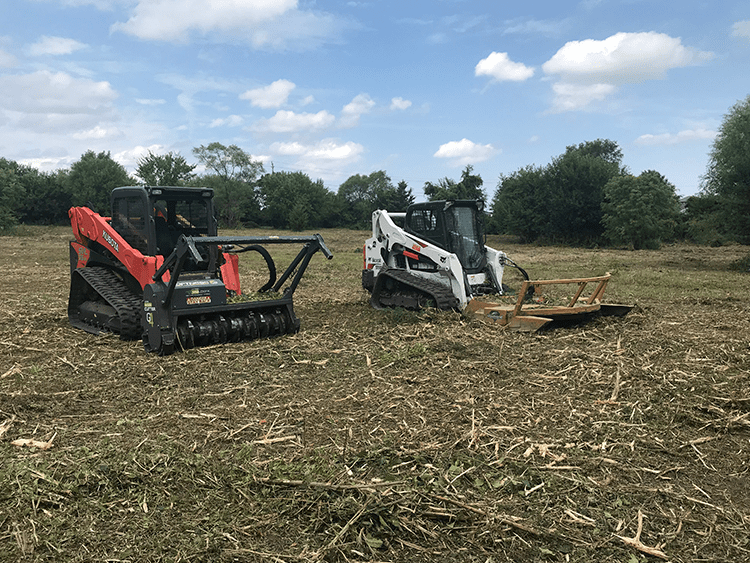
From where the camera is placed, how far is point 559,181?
36.8m

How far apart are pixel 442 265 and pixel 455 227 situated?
0.91 meters

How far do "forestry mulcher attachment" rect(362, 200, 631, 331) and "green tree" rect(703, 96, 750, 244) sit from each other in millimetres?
14350

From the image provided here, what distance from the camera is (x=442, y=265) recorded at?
33.2 feet

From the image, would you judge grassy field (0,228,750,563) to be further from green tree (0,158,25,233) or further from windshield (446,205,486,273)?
green tree (0,158,25,233)

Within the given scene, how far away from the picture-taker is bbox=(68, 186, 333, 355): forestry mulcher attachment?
7.55 m

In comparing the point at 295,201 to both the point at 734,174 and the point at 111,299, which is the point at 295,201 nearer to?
the point at 734,174

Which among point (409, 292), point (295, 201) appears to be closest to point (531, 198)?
point (295, 201)

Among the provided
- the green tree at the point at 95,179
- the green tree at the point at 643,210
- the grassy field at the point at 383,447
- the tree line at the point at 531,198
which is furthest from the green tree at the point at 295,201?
the grassy field at the point at 383,447

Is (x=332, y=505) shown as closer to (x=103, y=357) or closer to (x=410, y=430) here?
(x=410, y=430)

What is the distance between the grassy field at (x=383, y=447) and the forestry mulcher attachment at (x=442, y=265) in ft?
3.99

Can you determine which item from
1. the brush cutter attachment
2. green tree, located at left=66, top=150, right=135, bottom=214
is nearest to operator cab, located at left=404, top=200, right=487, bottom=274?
the brush cutter attachment

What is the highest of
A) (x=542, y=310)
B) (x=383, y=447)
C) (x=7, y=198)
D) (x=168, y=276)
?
(x=7, y=198)

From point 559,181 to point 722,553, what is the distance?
35.6 m

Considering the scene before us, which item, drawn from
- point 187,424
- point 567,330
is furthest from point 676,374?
point 187,424
